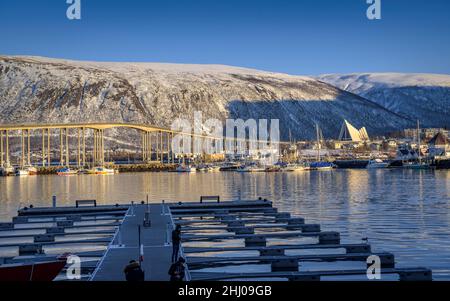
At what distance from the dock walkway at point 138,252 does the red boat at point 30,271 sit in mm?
1114

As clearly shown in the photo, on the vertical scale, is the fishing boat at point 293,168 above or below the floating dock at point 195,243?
above

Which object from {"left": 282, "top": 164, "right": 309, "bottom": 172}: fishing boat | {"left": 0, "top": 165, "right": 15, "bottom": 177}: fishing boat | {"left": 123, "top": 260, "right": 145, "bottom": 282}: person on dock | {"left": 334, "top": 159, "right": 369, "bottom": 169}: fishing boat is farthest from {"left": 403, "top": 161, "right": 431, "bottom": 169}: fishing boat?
{"left": 123, "top": 260, "right": 145, "bottom": 282}: person on dock

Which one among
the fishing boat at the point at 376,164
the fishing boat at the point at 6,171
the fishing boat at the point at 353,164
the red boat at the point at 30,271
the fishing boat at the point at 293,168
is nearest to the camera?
the red boat at the point at 30,271

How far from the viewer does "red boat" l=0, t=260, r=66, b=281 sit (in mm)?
19234

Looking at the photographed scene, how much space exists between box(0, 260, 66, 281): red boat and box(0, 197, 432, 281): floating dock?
106 cm

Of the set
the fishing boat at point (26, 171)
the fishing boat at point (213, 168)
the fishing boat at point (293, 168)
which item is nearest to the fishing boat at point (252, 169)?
the fishing boat at point (293, 168)

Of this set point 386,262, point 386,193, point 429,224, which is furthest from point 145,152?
point 386,262

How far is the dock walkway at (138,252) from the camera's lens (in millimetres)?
19719

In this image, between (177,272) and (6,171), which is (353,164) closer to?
(6,171)

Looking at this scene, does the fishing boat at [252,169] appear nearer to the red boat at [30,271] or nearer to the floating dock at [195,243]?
the floating dock at [195,243]

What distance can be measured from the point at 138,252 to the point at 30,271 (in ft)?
14.6

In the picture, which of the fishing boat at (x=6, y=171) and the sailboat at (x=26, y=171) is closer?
the sailboat at (x=26, y=171)

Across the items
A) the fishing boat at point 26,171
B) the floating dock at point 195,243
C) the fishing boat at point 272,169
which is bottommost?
the floating dock at point 195,243
